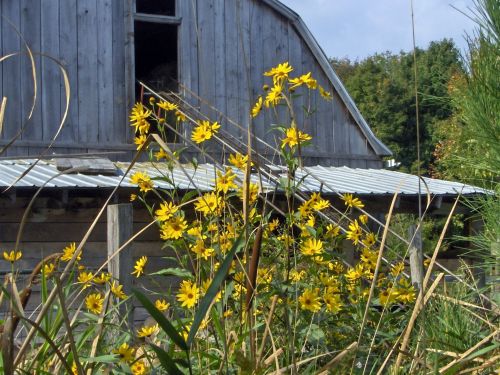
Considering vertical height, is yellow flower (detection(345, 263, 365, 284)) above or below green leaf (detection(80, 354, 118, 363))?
above

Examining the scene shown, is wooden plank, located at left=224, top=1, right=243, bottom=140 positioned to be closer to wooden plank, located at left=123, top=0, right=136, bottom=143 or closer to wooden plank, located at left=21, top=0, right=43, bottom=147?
wooden plank, located at left=123, top=0, right=136, bottom=143

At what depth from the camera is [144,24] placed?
48.0 feet

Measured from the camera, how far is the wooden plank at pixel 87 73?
11109 millimetres

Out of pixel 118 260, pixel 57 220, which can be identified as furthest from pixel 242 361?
pixel 57 220

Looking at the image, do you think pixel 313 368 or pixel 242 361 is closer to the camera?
pixel 242 361

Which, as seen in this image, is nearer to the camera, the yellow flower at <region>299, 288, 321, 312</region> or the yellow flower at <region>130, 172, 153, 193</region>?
the yellow flower at <region>299, 288, 321, 312</region>

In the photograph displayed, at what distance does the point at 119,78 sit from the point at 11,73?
4.33 ft

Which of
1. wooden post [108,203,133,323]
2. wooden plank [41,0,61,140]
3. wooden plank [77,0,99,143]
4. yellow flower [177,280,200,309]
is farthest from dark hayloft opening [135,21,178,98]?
yellow flower [177,280,200,309]

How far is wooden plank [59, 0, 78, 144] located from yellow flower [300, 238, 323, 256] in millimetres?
8486

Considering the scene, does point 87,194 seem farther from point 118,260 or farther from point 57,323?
point 57,323

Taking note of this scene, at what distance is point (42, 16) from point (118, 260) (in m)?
4.79

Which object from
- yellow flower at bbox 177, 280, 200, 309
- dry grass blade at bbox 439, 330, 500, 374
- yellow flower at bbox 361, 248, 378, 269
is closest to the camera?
dry grass blade at bbox 439, 330, 500, 374

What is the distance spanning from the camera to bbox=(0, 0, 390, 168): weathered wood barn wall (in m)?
10.8

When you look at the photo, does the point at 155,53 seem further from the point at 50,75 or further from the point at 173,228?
the point at 173,228
